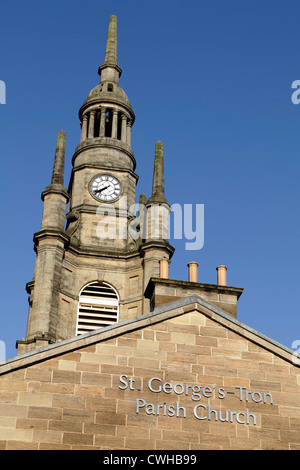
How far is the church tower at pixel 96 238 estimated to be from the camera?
34188 mm

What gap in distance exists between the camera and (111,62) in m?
47.4

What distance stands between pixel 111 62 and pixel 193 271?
32612 mm

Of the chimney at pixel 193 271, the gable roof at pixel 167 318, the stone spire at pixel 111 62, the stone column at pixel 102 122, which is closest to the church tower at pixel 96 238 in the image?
the stone column at pixel 102 122

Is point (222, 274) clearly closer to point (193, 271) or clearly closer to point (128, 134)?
point (193, 271)

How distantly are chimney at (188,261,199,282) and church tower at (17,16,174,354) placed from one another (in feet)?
51.8

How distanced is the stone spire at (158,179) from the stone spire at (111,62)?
7745 mm

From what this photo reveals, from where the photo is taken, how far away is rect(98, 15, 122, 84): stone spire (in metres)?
46.7

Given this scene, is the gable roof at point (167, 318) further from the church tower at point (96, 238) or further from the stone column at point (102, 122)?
the stone column at point (102, 122)

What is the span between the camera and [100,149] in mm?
42094

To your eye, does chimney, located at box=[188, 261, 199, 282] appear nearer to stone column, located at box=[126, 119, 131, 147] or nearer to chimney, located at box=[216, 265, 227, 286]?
chimney, located at box=[216, 265, 227, 286]

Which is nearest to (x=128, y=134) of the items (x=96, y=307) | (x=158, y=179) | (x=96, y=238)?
(x=158, y=179)

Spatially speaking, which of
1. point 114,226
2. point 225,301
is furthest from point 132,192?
point 225,301

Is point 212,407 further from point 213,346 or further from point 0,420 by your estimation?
A: point 0,420
